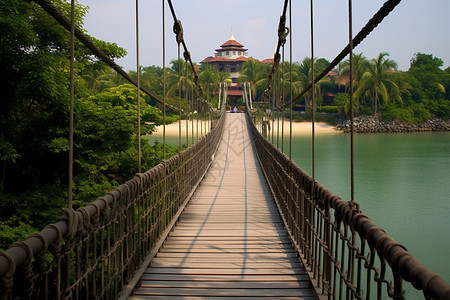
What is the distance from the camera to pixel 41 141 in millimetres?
7031

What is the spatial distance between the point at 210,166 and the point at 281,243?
4531mm

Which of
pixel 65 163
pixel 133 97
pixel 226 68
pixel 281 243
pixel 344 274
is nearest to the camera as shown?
pixel 344 274

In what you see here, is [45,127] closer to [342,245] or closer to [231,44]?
[342,245]

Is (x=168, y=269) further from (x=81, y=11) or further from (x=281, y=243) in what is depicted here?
(x=81, y=11)

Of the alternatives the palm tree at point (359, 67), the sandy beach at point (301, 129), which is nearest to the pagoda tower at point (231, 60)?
the sandy beach at point (301, 129)

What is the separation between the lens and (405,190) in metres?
10.4

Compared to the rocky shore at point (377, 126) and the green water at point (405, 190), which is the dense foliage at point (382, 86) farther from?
the green water at point (405, 190)

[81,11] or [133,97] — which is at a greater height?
[81,11]

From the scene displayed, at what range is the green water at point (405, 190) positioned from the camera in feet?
22.7

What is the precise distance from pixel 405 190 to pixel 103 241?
32.1 ft

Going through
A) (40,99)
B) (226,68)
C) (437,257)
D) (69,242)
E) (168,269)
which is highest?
(226,68)

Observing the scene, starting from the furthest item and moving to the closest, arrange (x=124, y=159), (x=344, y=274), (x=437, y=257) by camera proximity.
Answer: (x=124, y=159) < (x=437, y=257) < (x=344, y=274)

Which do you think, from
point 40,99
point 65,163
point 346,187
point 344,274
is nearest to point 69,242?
point 344,274

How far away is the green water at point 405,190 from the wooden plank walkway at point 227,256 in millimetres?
2487
